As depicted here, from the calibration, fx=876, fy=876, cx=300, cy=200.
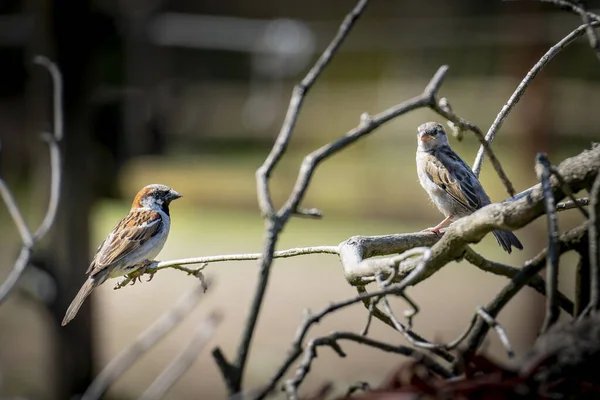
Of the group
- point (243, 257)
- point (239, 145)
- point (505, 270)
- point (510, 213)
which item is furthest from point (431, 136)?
point (239, 145)

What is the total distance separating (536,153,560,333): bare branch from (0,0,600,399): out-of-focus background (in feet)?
10.9

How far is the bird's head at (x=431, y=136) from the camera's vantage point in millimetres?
3506

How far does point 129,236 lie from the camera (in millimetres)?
2729

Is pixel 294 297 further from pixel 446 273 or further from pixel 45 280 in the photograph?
pixel 45 280

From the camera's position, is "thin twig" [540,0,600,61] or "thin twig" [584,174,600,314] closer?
"thin twig" [584,174,600,314]

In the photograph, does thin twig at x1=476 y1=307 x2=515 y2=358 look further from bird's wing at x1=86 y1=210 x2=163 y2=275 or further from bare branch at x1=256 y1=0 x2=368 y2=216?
bird's wing at x1=86 y1=210 x2=163 y2=275

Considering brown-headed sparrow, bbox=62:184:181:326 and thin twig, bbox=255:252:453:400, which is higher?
brown-headed sparrow, bbox=62:184:181:326

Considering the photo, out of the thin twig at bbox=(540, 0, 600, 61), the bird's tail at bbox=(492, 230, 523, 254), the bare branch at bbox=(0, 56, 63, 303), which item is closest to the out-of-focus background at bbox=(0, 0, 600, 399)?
the bird's tail at bbox=(492, 230, 523, 254)

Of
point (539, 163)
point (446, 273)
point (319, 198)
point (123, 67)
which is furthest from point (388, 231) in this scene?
point (539, 163)

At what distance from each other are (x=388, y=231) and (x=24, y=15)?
5.37 metres

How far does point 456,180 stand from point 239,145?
29.9 ft

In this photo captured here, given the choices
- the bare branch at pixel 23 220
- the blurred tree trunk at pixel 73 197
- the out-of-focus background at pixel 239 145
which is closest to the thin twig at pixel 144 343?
the bare branch at pixel 23 220

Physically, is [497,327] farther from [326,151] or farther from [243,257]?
[243,257]

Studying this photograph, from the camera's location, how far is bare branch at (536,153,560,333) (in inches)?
38.8
